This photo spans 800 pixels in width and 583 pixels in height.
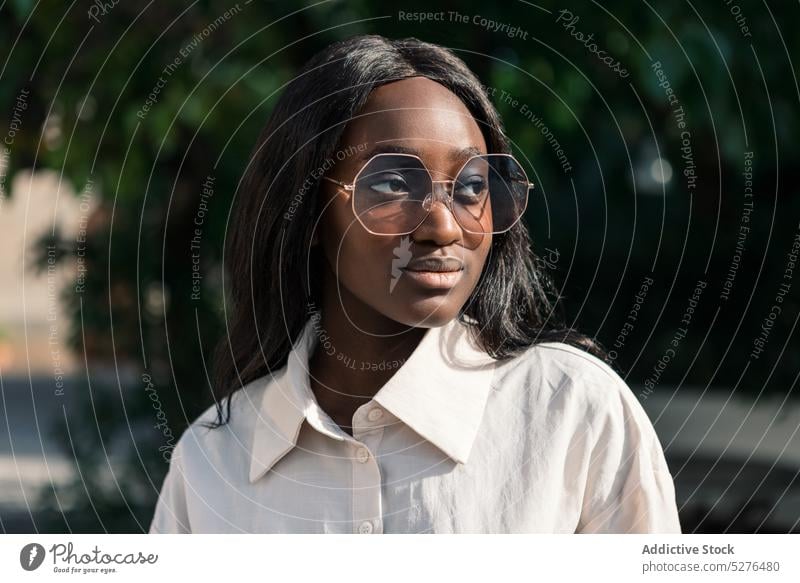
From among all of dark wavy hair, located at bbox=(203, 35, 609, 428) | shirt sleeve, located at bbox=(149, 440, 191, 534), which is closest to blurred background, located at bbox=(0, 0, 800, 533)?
dark wavy hair, located at bbox=(203, 35, 609, 428)

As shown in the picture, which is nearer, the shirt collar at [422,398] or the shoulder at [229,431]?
the shirt collar at [422,398]

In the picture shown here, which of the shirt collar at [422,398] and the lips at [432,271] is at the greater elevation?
the lips at [432,271]

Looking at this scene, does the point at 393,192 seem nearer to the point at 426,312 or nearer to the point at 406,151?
the point at 406,151

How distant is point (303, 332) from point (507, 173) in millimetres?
375

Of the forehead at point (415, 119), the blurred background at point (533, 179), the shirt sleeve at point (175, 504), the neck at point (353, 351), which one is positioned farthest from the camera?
the blurred background at point (533, 179)

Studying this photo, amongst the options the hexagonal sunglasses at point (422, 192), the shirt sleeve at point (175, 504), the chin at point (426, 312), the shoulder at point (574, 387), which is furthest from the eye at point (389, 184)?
the shirt sleeve at point (175, 504)

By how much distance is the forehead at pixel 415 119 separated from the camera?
144cm

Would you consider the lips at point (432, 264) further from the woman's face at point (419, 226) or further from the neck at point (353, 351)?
the neck at point (353, 351)

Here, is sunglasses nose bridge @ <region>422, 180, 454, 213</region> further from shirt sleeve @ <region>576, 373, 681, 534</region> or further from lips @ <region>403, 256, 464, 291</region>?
shirt sleeve @ <region>576, 373, 681, 534</region>

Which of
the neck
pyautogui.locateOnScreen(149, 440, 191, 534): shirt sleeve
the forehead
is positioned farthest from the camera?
pyautogui.locateOnScreen(149, 440, 191, 534): shirt sleeve

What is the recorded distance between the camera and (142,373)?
3297 millimetres

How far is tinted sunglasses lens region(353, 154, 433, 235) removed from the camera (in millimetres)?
1441

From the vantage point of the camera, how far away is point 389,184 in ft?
4.78

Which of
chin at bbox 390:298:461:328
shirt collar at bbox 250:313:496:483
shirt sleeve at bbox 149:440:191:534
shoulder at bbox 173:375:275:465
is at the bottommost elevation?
shirt sleeve at bbox 149:440:191:534
